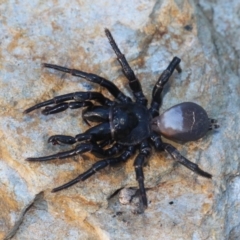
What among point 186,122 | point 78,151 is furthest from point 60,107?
point 186,122

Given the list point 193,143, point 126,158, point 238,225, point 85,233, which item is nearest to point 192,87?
point 193,143

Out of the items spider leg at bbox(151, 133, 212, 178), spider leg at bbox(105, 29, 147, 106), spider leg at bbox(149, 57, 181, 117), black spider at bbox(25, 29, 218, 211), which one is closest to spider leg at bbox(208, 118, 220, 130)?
black spider at bbox(25, 29, 218, 211)

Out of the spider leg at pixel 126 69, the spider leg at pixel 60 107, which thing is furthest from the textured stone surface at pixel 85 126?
the spider leg at pixel 126 69

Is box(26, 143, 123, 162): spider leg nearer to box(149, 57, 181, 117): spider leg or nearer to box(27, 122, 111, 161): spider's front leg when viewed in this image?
box(27, 122, 111, 161): spider's front leg

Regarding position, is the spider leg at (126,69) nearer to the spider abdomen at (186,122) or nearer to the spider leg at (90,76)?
the spider leg at (90,76)

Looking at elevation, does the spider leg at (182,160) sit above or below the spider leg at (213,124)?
below

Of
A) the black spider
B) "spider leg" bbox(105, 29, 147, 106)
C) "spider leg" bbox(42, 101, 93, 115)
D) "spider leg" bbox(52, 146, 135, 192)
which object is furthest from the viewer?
"spider leg" bbox(105, 29, 147, 106)

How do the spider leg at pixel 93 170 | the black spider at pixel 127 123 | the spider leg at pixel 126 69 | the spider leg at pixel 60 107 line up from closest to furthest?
the spider leg at pixel 93 170
the black spider at pixel 127 123
the spider leg at pixel 60 107
the spider leg at pixel 126 69
